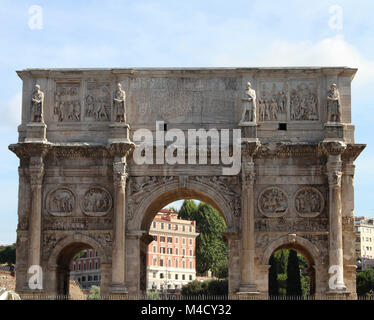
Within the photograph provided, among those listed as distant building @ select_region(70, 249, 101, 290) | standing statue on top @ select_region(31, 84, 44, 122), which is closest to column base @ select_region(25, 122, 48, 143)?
standing statue on top @ select_region(31, 84, 44, 122)

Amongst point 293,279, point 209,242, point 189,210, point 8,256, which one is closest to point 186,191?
point 293,279

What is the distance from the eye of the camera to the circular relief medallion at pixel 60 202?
30.5 m

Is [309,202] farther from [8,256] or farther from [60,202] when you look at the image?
[8,256]

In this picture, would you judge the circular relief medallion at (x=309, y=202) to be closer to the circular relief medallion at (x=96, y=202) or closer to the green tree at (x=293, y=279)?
the circular relief medallion at (x=96, y=202)

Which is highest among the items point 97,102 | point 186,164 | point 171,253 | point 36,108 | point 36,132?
point 97,102

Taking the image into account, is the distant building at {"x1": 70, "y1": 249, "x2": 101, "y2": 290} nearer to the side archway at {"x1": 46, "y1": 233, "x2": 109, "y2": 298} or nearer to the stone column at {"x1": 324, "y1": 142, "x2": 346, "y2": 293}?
the side archway at {"x1": 46, "y1": 233, "x2": 109, "y2": 298}

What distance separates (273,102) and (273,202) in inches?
143

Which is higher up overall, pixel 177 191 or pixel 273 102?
pixel 273 102

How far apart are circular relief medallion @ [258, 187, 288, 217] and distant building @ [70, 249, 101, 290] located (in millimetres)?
50553

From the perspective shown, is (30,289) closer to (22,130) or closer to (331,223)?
(22,130)

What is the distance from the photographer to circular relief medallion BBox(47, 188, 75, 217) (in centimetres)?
3047

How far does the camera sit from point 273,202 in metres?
30.2

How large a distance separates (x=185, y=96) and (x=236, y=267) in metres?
6.45

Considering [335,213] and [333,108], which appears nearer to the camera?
[335,213]
